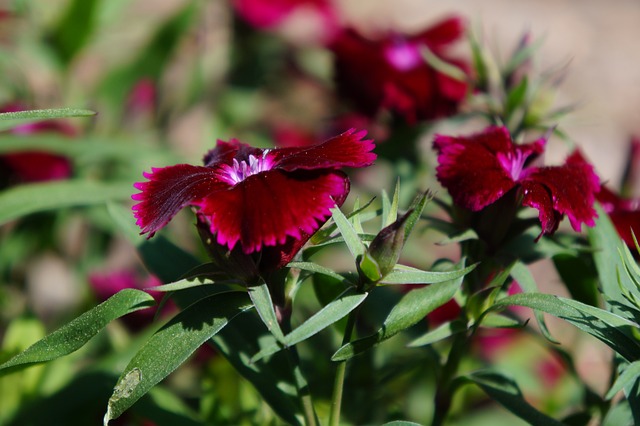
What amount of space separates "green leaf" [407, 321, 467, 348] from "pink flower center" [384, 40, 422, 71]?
64 cm

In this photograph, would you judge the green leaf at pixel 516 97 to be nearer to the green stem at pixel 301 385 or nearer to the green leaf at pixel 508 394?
the green leaf at pixel 508 394

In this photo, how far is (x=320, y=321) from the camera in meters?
0.73

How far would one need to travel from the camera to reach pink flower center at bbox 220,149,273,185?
31.6 inches

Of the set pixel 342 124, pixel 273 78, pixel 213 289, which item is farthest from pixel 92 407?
pixel 273 78

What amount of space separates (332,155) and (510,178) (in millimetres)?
205

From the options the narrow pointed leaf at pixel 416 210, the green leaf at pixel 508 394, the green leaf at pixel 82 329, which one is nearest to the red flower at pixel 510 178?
the narrow pointed leaf at pixel 416 210

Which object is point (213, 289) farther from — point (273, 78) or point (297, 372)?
point (273, 78)

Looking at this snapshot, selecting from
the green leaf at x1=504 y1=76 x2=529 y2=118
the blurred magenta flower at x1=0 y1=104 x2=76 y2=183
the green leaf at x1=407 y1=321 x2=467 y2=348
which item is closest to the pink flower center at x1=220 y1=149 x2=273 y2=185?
the green leaf at x1=407 y1=321 x2=467 y2=348

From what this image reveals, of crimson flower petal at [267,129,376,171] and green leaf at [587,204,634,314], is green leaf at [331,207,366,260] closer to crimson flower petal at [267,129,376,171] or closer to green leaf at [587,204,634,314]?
crimson flower petal at [267,129,376,171]

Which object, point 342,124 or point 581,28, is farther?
point 581,28

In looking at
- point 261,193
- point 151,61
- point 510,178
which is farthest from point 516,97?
point 151,61

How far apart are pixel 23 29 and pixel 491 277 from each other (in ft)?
4.40

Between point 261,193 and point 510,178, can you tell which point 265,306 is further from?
point 510,178

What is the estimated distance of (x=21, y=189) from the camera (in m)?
1.19
